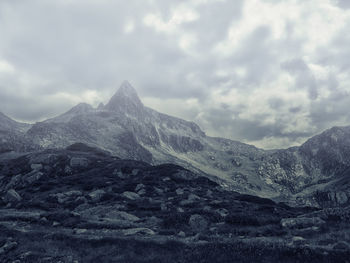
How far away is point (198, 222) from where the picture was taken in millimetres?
23953

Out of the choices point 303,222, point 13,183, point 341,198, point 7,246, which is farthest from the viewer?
point 341,198

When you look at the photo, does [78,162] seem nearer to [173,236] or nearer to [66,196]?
[66,196]

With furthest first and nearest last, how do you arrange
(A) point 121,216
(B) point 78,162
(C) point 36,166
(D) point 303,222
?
1. (B) point 78,162
2. (C) point 36,166
3. (A) point 121,216
4. (D) point 303,222

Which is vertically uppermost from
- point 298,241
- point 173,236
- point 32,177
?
point 298,241

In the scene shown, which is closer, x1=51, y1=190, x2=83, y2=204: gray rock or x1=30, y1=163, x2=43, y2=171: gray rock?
x1=51, y1=190, x2=83, y2=204: gray rock

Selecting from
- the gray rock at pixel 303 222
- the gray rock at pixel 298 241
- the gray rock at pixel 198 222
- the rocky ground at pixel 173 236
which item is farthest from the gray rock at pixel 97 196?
the gray rock at pixel 298 241

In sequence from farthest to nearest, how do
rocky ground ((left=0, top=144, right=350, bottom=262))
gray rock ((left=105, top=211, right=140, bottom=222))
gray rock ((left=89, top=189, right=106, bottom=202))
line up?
gray rock ((left=89, top=189, right=106, bottom=202)) < gray rock ((left=105, top=211, right=140, bottom=222)) < rocky ground ((left=0, top=144, right=350, bottom=262))

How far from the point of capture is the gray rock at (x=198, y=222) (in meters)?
23.0

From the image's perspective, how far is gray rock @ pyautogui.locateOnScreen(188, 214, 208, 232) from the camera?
23.0 m

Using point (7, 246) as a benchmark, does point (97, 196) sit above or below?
above

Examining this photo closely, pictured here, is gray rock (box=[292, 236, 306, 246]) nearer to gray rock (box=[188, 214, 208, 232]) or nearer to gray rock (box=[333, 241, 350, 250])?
gray rock (box=[333, 241, 350, 250])

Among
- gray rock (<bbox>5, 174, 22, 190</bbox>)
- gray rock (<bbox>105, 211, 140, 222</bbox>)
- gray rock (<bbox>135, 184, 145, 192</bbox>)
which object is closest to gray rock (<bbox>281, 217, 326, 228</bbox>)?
gray rock (<bbox>105, 211, 140, 222</bbox>)

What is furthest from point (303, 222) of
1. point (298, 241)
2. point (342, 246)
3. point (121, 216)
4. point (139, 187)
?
point (139, 187)

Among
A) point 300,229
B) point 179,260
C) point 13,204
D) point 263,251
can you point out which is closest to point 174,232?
point 179,260
